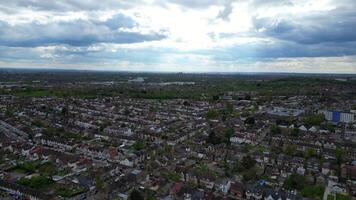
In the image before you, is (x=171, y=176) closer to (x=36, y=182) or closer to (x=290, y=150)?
(x=36, y=182)

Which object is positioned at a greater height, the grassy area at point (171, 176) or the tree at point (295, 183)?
the tree at point (295, 183)

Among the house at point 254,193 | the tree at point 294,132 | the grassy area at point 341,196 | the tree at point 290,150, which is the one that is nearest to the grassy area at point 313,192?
the grassy area at point 341,196

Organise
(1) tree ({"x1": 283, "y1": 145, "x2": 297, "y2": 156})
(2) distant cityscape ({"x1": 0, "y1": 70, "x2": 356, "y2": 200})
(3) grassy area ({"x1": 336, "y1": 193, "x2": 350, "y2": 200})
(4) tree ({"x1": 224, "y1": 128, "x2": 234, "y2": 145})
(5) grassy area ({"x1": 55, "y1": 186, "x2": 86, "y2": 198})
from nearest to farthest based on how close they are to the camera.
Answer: (3) grassy area ({"x1": 336, "y1": 193, "x2": 350, "y2": 200})
(5) grassy area ({"x1": 55, "y1": 186, "x2": 86, "y2": 198})
(2) distant cityscape ({"x1": 0, "y1": 70, "x2": 356, "y2": 200})
(1) tree ({"x1": 283, "y1": 145, "x2": 297, "y2": 156})
(4) tree ({"x1": 224, "y1": 128, "x2": 234, "y2": 145})

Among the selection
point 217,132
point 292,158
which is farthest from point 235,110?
point 292,158

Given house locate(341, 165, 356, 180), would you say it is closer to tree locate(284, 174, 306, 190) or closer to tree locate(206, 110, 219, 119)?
tree locate(284, 174, 306, 190)

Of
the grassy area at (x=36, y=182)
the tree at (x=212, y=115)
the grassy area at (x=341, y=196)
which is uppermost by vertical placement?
the tree at (x=212, y=115)

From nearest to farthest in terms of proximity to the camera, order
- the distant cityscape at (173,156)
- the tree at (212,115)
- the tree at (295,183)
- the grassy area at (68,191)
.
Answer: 1. the grassy area at (68,191)
2. the distant cityscape at (173,156)
3. the tree at (295,183)
4. the tree at (212,115)

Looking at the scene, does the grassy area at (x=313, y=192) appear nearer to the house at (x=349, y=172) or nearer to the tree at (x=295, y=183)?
the tree at (x=295, y=183)

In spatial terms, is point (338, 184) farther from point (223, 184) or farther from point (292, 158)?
point (223, 184)

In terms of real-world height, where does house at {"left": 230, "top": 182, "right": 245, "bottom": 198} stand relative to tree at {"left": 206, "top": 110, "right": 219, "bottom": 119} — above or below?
below

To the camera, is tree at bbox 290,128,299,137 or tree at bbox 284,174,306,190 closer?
tree at bbox 284,174,306,190

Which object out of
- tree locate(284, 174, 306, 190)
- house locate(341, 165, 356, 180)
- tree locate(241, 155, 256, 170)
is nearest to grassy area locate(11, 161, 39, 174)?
tree locate(241, 155, 256, 170)
